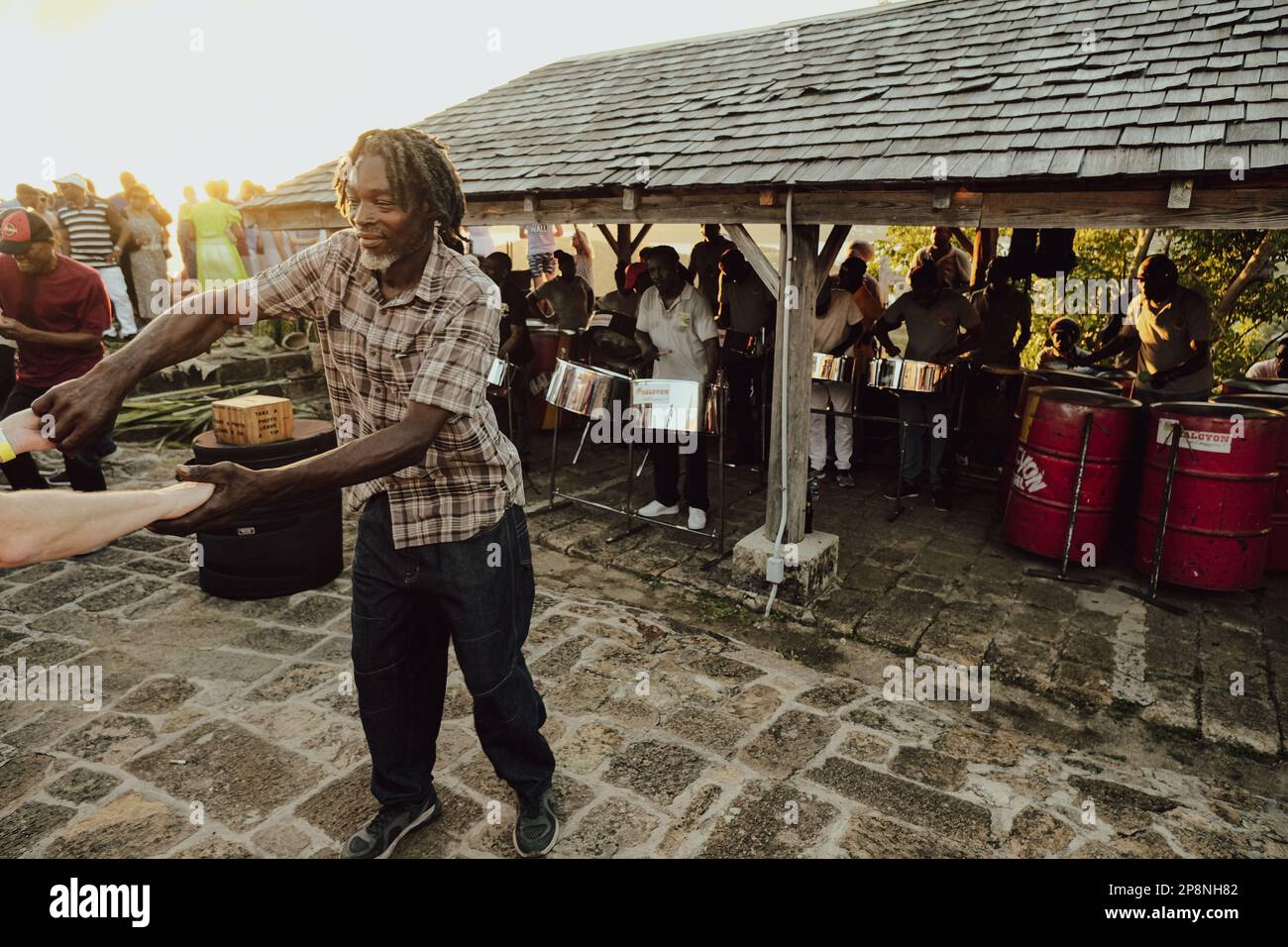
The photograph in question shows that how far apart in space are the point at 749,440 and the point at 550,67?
504 cm

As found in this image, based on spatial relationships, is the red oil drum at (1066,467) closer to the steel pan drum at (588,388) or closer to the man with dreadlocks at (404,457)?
the steel pan drum at (588,388)

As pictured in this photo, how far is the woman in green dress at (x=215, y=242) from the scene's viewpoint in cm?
1050

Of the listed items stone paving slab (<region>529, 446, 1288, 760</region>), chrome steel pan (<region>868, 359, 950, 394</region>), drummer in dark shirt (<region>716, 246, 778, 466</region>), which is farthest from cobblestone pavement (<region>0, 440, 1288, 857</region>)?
drummer in dark shirt (<region>716, 246, 778, 466</region>)

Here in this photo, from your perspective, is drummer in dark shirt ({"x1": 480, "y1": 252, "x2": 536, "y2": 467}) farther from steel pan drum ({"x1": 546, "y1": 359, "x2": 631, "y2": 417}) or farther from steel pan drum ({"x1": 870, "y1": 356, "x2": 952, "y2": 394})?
steel pan drum ({"x1": 870, "y1": 356, "x2": 952, "y2": 394})

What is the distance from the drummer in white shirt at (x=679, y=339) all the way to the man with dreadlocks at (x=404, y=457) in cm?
359

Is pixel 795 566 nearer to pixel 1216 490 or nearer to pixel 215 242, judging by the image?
pixel 1216 490

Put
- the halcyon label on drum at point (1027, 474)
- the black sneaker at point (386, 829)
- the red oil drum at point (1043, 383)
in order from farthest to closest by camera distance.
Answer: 1. the red oil drum at point (1043, 383)
2. the halcyon label on drum at point (1027, 474)
3. the black sneaker at point (386, 829)

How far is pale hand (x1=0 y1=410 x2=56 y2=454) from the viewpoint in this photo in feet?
5.50

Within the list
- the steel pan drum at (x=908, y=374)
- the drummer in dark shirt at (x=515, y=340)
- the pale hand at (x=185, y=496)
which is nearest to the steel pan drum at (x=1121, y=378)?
the steel pan drum at (x=908, y=374)

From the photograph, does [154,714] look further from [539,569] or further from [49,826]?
[539,569]

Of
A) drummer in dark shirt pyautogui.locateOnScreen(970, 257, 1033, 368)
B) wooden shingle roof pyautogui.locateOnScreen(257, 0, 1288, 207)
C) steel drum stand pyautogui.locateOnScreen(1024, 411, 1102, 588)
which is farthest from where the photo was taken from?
drummer in dark shirt pyautogui.locateOnScreen(970, 257, 1033, 368)

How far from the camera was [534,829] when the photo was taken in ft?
8.96

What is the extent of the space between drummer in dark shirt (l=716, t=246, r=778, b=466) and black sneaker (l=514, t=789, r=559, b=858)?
18.1 ft

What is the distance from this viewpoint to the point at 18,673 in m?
3.91
